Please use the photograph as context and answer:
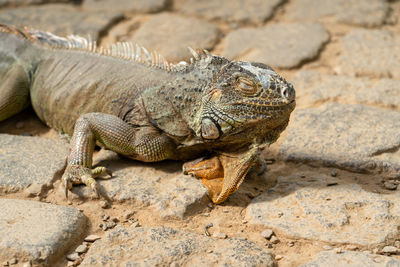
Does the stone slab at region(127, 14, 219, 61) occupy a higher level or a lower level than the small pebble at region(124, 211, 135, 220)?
higher

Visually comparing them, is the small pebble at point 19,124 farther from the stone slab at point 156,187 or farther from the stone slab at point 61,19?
the stone slab at point 61,19

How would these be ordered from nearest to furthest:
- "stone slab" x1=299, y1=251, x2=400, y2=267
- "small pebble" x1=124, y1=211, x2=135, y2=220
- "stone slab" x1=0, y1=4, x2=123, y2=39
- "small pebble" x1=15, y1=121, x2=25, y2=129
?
"stone slab" x1=299, y1=251, x2=400, y2=267
"small pebble" x1=124, y1=211, x2=135, y2=220
"small pebble" x1=15, y1=121, x2=25, y2=129
"stone slab" x1=0, y1=4, x2=123, y2=39

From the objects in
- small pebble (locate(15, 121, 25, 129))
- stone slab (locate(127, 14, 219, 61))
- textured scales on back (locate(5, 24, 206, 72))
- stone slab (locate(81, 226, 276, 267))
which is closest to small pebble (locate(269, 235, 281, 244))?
stone slab (locate(81, 226, 276, 267))

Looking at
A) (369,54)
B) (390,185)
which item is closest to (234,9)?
(369,54)

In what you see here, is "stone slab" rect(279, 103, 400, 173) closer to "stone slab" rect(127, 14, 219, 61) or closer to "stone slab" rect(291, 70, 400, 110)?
"stone slab" rect(291, 70, 400, 110)

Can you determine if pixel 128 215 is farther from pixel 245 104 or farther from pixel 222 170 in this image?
pixel 245 104

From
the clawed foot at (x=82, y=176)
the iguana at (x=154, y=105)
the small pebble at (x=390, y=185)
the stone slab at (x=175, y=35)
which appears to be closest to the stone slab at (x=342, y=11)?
the stone slab at (x=175, y=35)

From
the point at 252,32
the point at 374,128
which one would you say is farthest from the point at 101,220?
the point at 252,32
